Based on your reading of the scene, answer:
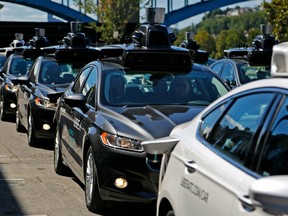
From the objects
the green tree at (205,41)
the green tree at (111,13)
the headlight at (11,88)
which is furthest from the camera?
the green tree at (205,41)

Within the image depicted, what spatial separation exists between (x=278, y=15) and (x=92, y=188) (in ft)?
66.7

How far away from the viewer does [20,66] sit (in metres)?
17.1

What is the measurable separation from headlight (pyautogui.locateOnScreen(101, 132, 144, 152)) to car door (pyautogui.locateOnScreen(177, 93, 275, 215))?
2.25 metres

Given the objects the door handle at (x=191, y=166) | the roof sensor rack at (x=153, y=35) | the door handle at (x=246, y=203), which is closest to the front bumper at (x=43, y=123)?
the roof sensor rack at (x=153, y=35)

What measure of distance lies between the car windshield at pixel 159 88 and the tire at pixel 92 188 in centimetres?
75

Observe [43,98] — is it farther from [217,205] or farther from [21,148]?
[217,205]

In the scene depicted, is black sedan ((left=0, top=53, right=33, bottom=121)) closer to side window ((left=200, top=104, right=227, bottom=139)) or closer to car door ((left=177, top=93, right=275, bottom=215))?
side window ((left=200, top=104, right=227, bottom=139))

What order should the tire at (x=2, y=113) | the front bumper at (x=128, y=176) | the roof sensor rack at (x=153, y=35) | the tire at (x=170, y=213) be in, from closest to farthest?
1. the tire at (x=170, y=213)
2. the front bumper at (x=128, y=176)
3. the roof sensor rack at (x=153, y=35)
4. the tire at (x=2, y=113)

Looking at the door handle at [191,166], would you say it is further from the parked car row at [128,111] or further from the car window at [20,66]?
the car window at [20,66]

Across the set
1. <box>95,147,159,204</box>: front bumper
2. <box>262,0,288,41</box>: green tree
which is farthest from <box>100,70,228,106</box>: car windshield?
<box>262,0,288,41</box>: green tree

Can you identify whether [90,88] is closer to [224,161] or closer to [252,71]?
[224,161]

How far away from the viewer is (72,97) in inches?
321

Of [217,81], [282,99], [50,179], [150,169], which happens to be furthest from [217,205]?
[50,179]

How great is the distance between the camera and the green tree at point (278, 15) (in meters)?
26.2
